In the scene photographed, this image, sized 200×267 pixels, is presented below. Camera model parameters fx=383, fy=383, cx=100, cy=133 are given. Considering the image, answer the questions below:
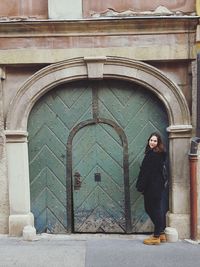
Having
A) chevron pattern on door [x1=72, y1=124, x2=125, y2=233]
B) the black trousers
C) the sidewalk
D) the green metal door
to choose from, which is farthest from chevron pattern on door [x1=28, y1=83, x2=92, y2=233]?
the black trousers

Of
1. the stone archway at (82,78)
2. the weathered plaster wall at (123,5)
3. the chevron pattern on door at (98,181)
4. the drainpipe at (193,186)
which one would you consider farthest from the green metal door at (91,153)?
the weathered plaster wall at (123,5)

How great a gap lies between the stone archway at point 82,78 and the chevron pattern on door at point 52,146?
8.1 inches

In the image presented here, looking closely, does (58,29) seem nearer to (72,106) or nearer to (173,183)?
(72,106)

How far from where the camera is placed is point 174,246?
4871mm

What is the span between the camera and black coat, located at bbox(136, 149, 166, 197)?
16.0 feet

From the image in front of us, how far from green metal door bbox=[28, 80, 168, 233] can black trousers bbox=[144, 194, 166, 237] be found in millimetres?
355

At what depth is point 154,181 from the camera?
4910 mm

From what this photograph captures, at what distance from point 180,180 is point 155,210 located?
1.77ft

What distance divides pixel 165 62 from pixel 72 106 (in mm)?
1402

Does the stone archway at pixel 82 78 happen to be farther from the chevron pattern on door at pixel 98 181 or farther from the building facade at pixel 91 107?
the chevron pattern on door at pixel 98 181

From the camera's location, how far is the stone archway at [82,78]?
505 centimetres

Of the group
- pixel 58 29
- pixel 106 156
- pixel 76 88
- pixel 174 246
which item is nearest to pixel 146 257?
pixel 174 246

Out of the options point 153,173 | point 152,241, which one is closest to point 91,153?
point 153,173

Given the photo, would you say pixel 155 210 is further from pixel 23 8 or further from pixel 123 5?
pixel 23 8
